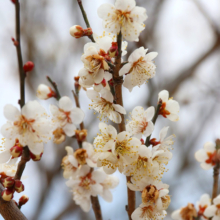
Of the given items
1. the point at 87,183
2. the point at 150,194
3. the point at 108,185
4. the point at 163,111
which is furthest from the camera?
the point at 108,185

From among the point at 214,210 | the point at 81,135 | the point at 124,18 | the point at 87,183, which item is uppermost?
the point at 124,18

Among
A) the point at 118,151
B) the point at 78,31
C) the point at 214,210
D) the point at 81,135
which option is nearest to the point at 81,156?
the point at 81,135

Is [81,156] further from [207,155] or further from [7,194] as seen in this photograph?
[207,155]

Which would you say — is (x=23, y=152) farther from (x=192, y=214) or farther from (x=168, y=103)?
(x=192, y=214)

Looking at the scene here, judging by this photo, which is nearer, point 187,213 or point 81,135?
point 81,135

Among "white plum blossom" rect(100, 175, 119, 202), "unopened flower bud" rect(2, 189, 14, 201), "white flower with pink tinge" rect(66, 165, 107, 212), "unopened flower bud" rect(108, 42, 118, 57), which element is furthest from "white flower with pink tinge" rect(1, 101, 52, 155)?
"white plum blossom" rect(100, 175, 119, 202)

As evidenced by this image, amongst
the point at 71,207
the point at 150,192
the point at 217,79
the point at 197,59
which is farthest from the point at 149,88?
the point at 150,192

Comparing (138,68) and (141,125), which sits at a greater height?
(138,68)

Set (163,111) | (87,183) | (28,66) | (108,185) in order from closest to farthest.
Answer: (28,66), (163,111), (87,183), (108,185)
